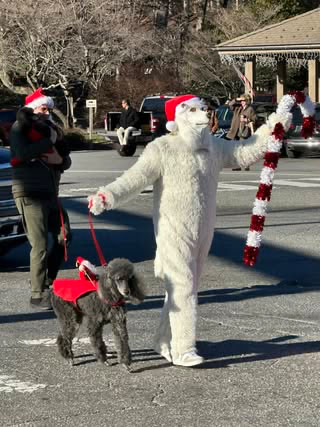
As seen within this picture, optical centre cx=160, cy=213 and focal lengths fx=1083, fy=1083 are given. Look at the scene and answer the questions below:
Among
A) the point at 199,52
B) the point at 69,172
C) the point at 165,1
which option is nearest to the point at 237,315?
the point at 69,172

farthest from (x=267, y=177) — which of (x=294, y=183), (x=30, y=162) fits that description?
(x=294, y=183)

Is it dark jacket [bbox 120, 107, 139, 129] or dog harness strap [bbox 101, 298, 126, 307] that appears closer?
dog harness strap [bbox 101, 298, 126, 307]

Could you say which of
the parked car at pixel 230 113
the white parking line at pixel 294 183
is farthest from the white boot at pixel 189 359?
the parked car at pixel 230 113

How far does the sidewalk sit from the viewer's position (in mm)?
6004

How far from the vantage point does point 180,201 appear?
7059mm

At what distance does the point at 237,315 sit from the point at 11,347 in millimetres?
2052

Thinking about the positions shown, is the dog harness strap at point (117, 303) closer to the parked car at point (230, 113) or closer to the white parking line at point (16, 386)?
the white parking line at point (16, 386)

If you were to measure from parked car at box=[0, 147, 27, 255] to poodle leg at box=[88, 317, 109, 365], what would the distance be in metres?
4.16

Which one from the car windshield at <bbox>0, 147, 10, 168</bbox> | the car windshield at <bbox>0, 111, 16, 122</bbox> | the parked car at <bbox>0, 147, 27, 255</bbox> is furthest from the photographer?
the car windshield at <bbox>0, 111, 16, 122</bbox>

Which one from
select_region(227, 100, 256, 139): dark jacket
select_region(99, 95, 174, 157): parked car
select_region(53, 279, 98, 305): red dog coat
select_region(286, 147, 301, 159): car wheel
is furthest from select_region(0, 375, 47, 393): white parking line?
select_region(286, 147, 301, 159): car wheel

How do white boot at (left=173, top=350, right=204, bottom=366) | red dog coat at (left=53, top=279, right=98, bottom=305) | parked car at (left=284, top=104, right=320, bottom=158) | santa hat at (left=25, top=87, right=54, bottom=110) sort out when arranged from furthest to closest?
parked car at (left=284, top=104, right=320, bottom=158), santa hat at (left=25, top=87, right=54, bottom=110), red dog coat at (left=53, top=279, right=98, bottom=305), white boot at (left=173, top=350, right=204, bottom=366)

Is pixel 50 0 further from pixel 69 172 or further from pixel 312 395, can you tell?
pixel 312 395

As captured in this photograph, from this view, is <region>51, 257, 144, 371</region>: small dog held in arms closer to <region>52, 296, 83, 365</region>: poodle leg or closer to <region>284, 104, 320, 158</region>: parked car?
<region>52, 296, 83, 365</region>: poodle leg

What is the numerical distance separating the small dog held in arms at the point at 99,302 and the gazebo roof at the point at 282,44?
30707 millimetres
